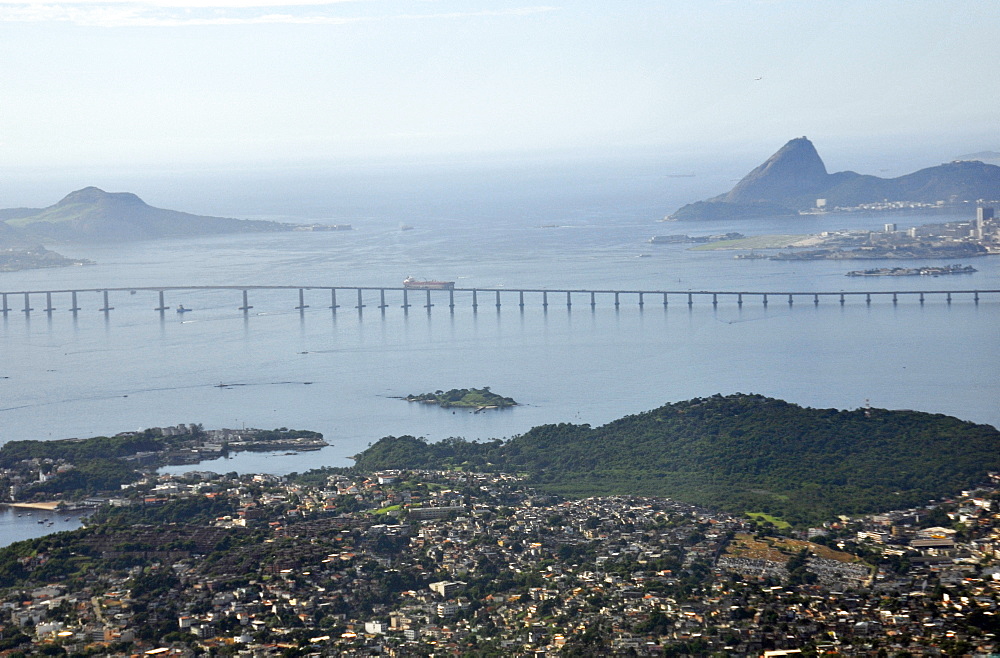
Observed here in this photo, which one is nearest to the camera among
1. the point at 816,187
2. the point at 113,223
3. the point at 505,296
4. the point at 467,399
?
the point at 467,399

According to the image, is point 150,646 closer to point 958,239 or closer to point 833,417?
point 833,417

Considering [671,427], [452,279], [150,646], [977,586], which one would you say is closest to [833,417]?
[671,427]

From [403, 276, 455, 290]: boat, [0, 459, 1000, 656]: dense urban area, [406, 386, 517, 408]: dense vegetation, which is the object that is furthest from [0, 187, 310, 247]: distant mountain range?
[0, 459, 1000, 656]: dense urban area

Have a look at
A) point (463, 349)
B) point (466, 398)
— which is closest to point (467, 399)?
point (466, 398)

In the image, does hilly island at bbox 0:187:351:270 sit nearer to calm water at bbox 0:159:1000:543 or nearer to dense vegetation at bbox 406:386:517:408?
calm water at bbox 0:159:1000:543

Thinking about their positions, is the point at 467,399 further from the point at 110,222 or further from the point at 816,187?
the point at 816,187

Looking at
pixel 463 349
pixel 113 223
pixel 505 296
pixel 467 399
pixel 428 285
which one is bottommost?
pixel 467 399

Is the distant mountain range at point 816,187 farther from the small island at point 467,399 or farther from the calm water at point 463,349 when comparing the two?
the small island at point 467,399

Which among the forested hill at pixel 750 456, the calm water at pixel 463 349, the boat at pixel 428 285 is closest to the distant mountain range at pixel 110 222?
the calm water at pixel 463 349
